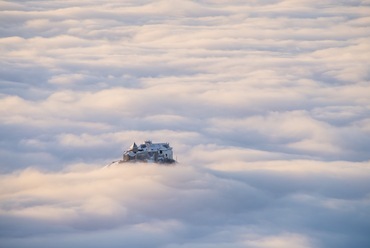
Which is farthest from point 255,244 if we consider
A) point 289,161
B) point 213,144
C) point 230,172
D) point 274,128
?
point 274,128

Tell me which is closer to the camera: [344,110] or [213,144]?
[213,144]

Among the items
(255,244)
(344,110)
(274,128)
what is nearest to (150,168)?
(255,244)

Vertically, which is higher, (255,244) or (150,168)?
(150,168)

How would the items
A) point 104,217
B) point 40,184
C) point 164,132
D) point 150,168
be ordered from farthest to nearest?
point 164,132 → point 40,184 → point 150,168 → point 104,217

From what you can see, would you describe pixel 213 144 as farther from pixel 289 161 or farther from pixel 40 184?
pixel 40 184

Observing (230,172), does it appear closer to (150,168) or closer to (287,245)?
(150,168)

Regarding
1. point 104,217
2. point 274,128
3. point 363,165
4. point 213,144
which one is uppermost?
point 274,128

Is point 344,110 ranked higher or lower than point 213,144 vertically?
higher

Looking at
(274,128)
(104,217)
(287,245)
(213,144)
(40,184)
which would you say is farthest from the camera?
(274,128)

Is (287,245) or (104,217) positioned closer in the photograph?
(287,245)
